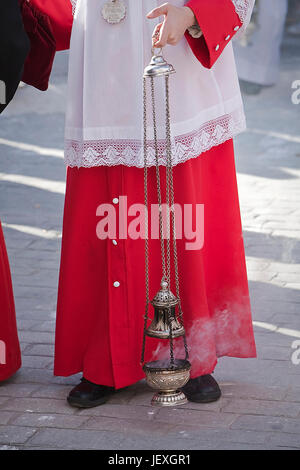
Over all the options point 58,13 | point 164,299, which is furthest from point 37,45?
point 164,299

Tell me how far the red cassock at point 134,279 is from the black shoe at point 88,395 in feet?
0.09

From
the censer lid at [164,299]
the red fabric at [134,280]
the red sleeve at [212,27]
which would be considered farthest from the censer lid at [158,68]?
the censer lid at [164,299]

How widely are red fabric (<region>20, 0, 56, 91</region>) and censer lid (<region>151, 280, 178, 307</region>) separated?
0.98 m

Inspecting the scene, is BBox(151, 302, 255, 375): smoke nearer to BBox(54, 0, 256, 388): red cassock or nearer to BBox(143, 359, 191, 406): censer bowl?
BBox(54, 0, 256, 388): red cassock

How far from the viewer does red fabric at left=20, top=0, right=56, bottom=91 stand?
343cm

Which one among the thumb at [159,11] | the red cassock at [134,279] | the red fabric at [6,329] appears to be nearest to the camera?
the thumb at [159,11]

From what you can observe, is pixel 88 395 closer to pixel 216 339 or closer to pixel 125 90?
pixel 216 339

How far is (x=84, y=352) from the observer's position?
352cm

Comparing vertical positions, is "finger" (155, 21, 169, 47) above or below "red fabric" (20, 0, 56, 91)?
below

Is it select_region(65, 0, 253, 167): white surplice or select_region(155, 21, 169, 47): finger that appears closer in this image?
select_region(155, 21, 169, 47): finger

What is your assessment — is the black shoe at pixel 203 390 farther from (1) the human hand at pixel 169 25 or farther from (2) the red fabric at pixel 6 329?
(1) the human hand at pixel 169 25

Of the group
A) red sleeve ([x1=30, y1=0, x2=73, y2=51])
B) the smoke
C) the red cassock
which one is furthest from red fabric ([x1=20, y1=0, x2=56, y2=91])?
the smoke

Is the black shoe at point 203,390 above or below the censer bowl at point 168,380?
below

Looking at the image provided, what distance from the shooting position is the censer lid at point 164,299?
308 centimetres
